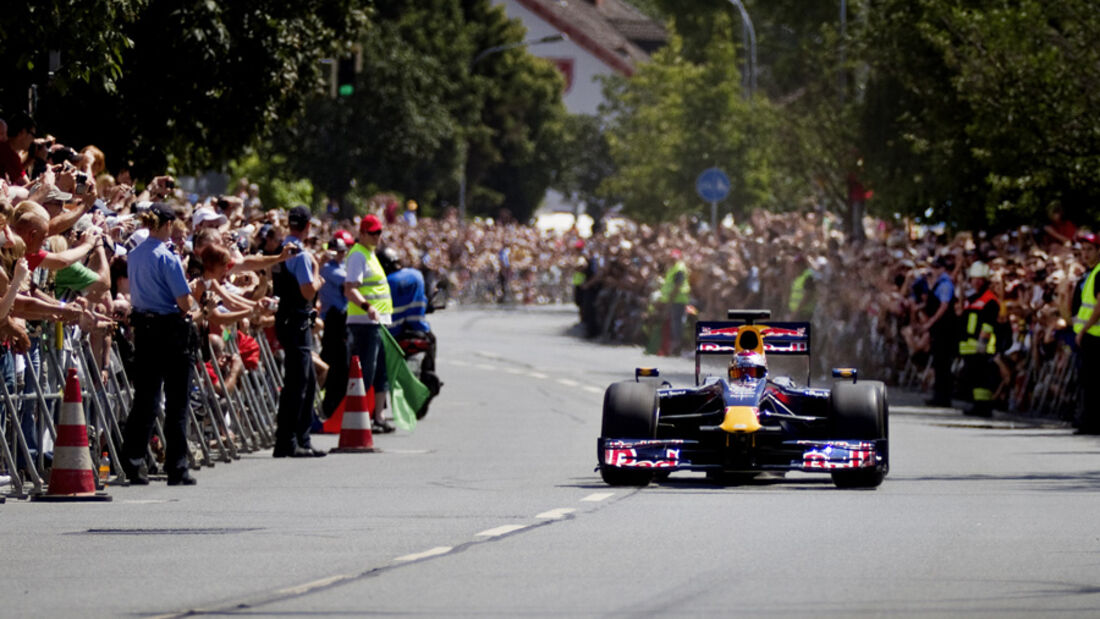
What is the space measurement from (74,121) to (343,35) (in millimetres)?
4230

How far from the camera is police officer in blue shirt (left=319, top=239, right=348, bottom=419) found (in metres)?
20.4

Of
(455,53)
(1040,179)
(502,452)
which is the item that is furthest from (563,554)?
(455,53)

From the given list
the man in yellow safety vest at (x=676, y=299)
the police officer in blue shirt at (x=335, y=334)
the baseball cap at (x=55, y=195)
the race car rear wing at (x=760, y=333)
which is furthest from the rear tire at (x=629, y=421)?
the man in yellow safety vest at (x=676, y=299)

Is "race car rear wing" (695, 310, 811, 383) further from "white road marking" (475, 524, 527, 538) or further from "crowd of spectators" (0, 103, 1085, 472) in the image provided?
"white road marking" (475, 524, 527, 538)

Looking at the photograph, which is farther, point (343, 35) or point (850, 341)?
point (850, 341)

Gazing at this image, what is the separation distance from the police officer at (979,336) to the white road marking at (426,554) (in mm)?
14503

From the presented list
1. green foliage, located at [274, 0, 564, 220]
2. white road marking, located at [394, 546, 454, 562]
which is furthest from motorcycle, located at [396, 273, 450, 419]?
green foliage, located at [274, 0, 564, 220]

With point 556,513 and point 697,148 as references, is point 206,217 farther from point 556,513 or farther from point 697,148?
point 697,148

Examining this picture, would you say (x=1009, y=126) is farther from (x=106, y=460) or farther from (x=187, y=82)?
(x=106, y=460)

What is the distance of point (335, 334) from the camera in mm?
20484

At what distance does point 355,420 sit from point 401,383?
76.3 inches

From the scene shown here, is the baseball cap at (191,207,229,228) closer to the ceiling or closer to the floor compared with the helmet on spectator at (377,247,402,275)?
closer to the ceiling

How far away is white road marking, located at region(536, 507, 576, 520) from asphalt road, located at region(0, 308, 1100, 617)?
0.04 m

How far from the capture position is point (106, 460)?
16.0 metres
